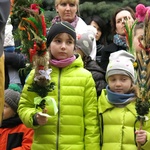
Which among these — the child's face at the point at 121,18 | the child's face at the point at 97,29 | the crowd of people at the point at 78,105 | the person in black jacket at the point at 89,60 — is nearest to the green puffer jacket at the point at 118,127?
the crowd of people at the point at 78,105

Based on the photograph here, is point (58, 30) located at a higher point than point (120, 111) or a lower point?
higher

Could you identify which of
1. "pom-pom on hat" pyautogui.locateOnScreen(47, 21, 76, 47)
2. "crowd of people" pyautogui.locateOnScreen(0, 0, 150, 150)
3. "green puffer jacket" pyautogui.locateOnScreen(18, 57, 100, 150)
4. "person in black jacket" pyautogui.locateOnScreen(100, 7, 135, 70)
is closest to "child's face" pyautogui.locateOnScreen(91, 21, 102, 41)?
"person in black jacket" pyautogui.locateOnScreen(100, 7, 135, 70)

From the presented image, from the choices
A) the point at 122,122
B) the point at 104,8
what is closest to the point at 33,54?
the point at 122,122

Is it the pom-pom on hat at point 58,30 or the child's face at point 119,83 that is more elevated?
the pom-pom on hat at point 58,30

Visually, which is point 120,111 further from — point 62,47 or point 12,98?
point 12,98

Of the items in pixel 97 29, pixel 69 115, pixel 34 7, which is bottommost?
pixel 69 115

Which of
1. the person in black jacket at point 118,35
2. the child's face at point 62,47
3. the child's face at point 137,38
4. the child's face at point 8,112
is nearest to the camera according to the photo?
the child's face at point 62,47

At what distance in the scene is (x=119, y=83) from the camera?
4.66 metres

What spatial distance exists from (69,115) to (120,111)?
0.47 meters

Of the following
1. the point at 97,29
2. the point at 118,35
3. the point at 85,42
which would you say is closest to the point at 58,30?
the point at 85,42

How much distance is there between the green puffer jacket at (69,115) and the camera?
4.63 m

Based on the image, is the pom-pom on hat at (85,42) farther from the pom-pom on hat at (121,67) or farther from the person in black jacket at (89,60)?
the pom-pom on hat at (121,67)

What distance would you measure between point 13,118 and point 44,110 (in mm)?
842

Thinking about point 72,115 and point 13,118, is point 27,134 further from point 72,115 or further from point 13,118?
point 72,115
